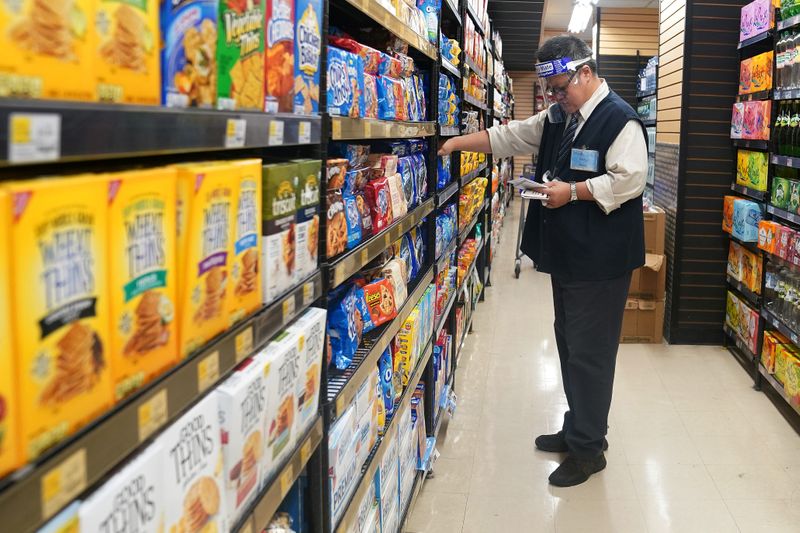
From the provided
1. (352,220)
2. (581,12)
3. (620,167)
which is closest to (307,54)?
(352,220)

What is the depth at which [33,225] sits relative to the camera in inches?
28.6

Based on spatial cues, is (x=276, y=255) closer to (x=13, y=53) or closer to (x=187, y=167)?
(x=187, y=167)

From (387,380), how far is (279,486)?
1.14 meters

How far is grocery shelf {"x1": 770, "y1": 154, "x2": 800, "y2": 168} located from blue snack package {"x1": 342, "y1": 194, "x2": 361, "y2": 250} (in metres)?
3.00

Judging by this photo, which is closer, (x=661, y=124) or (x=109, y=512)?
(x=109, y=512)

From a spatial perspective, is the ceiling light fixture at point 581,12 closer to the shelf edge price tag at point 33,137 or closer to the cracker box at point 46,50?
the cracker box at point 46,50

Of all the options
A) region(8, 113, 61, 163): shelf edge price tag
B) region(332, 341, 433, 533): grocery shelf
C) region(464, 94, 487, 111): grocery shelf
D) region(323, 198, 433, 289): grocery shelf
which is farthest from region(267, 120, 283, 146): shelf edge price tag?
region(464, 94, 487, 111): grocery shelf

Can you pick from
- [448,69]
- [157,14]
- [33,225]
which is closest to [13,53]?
[33,225]

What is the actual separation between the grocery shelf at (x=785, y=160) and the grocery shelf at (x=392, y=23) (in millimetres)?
2273

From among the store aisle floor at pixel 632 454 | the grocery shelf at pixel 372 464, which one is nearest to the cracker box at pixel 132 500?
the grocery shelf at pixel 372 464

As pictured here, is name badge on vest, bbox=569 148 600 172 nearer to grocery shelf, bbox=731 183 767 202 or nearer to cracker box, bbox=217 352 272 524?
grocery shelf, bbox=731 183 767 202

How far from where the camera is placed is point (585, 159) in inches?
125

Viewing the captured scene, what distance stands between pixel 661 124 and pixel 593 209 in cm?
323

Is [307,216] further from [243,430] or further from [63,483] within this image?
[63,483]
